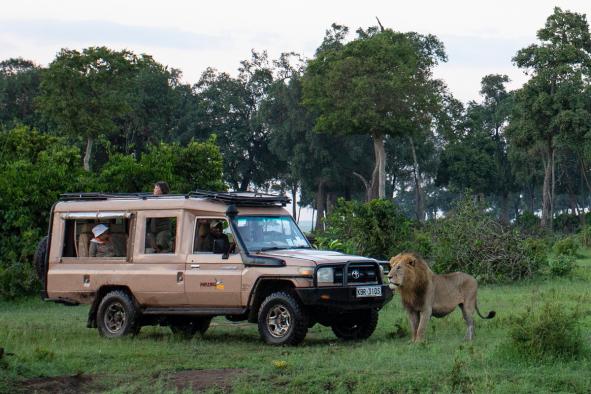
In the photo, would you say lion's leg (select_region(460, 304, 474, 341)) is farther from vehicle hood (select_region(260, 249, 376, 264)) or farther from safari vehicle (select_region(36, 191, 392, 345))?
vehicle hood (select_region(260, 249, 376, 264))

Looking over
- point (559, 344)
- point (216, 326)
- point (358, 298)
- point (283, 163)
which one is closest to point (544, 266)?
point (216, 326)

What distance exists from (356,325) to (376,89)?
45.0 metres

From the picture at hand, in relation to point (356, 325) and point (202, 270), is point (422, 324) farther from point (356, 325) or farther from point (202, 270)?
point (202, 270)

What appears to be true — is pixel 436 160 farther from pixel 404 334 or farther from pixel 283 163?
pixel 404 334

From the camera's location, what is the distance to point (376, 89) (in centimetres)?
5875

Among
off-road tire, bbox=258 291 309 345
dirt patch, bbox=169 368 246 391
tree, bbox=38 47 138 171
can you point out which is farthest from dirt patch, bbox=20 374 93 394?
tree, bbox=38 47 138 171

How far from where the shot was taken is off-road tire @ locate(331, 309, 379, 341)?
14.4 meters

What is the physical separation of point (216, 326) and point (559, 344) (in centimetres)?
680

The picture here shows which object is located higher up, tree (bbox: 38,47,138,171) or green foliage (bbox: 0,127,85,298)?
tree (bbox: 38,47,138,171)

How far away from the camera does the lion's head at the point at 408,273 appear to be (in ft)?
44.7

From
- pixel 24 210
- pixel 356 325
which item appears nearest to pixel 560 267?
pixel 356 325

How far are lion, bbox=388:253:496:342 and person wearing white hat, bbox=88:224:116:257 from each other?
4.23m

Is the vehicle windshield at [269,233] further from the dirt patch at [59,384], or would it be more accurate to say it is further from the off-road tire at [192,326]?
the dirt patch at [59,384]

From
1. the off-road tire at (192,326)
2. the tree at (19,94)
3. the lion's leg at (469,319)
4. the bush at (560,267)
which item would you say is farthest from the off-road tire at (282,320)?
the tree at (19,94)
